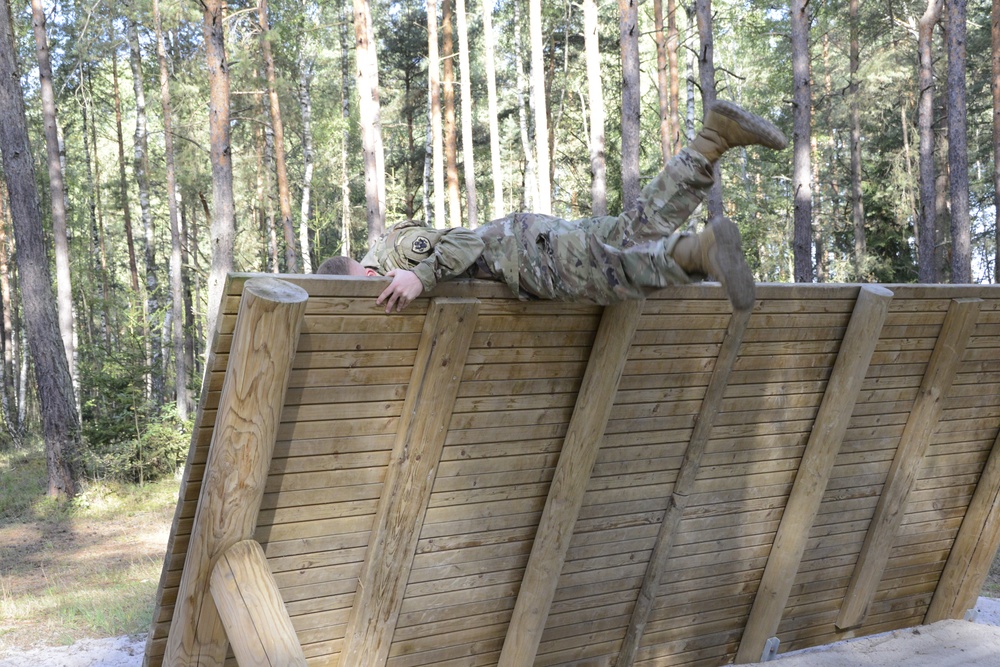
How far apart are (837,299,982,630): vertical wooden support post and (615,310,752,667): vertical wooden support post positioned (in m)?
1.49

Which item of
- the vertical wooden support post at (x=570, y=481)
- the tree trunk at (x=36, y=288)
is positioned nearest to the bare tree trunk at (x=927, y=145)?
the vertical wooden support post at (x=570, y=481)

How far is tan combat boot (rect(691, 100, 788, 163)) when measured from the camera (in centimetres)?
336

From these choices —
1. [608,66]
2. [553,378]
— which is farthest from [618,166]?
[553,378]

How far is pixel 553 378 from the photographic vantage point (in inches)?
144

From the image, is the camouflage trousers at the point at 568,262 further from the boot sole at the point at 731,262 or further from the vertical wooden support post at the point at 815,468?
the vertical wooden support post at the point at 815,468

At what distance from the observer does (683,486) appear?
→ 4.31 meters

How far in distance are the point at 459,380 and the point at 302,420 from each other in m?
0.64

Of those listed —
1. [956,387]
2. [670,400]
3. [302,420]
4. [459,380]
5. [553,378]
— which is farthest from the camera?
[956,387]

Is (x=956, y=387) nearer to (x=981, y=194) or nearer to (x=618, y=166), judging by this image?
(x=618, y=166)

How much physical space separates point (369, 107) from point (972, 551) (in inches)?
408

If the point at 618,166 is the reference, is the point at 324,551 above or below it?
below

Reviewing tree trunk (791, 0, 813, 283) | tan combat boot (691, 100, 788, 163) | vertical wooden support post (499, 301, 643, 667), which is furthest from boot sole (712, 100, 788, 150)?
tree trunk (791, 0, 813, 283)

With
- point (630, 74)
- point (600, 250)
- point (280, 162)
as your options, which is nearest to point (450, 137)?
point (280, 162)

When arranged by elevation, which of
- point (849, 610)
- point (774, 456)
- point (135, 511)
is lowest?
point (135, 511)
